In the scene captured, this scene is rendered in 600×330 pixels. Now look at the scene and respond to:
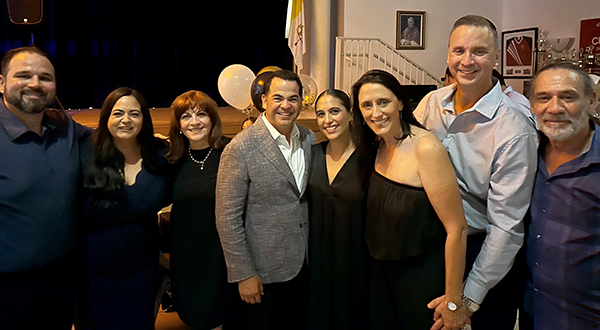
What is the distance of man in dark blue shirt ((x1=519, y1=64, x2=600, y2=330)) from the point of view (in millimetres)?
1721

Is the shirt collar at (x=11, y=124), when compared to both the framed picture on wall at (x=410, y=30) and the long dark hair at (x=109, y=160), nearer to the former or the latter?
the long dark hair at (x=109, y=160)

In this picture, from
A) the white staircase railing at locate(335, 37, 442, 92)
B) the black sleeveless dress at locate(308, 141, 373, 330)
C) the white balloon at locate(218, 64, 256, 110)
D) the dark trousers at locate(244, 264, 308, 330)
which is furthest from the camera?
the white staircase railing at locate(335, 37, 442, 92)

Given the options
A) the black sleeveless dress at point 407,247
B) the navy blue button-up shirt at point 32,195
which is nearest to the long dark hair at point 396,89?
the black sleeveless dress at point 407,247

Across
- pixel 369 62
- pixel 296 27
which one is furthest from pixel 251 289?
pixel 369 62

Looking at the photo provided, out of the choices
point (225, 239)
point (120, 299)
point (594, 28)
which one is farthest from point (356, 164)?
point (594, 28)

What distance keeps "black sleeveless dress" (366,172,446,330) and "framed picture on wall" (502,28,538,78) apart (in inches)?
283

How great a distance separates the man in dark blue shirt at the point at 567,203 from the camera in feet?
5.65

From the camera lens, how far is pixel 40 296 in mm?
2189

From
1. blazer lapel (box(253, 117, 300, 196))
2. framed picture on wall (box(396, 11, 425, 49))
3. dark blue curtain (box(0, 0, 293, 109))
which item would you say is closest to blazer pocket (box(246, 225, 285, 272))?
blazer lapel (box(253, 117, 300, 196))

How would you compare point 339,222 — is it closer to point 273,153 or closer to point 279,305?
point 273,153

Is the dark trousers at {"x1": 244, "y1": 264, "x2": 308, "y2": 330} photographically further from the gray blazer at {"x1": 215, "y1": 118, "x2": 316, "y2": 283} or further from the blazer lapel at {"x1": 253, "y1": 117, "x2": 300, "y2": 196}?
the blazer lapel at {"x1": 253, "y1": 117, "x2": 300, "y2": 196}

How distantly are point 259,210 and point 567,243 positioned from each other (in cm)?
128

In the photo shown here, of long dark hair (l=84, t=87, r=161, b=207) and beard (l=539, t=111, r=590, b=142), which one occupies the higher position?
beard (l=539, t=111, r=590, b=142)

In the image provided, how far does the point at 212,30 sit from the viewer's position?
890 centimetres
